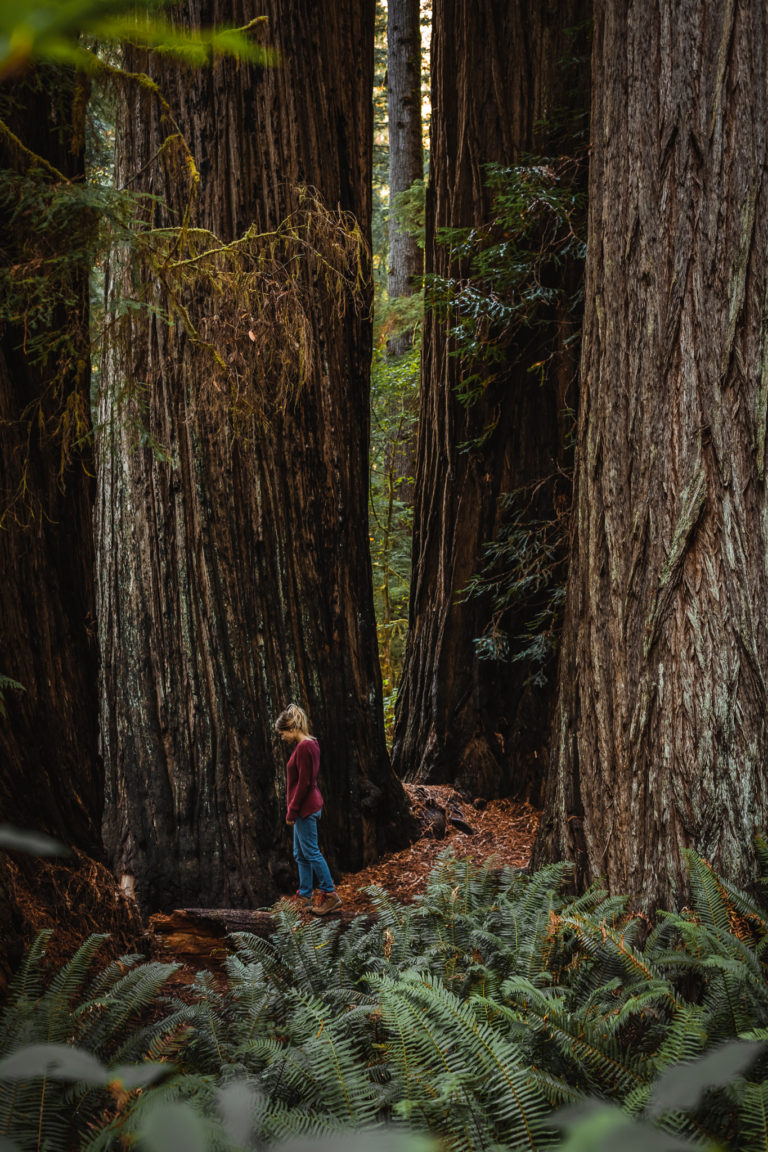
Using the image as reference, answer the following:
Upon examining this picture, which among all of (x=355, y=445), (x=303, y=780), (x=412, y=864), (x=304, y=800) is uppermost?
(x=355, y=445)

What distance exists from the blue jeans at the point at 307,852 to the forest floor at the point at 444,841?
0.32 meters

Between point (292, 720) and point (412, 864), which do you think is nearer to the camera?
point (292, 720)

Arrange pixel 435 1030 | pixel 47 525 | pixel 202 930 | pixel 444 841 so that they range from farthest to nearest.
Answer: pixel 444 841 < pixel 202 930 < pixel 47 525 < pixel 435 1030

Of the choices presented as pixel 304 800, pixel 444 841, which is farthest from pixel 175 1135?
pixel 444 841

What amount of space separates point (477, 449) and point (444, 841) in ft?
12.1

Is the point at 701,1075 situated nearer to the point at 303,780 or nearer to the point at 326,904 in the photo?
the point at 303,780

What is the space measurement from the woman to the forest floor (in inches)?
12.5

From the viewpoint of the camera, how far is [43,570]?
325cm

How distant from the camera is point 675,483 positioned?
3.65 meters

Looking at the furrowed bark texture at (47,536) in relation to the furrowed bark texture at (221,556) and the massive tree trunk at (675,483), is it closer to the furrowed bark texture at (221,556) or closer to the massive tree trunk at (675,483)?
the furrowed bark texture at (221,556)

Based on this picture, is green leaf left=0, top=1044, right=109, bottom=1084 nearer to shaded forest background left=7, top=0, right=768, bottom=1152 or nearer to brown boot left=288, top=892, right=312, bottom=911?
shaded forest background left=7, top=0, right=768, bottom=1152

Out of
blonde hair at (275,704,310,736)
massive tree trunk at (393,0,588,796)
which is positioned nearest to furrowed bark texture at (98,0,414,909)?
blonde hair at (275,704,310,736)

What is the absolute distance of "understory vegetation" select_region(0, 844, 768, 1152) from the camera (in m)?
1.89

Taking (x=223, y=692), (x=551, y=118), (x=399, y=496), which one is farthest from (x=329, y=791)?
(x=399, y=496)
